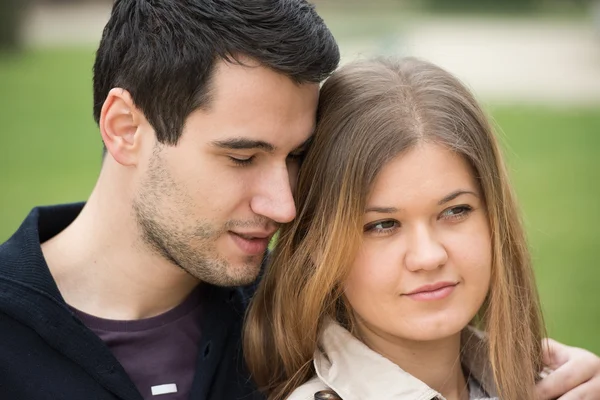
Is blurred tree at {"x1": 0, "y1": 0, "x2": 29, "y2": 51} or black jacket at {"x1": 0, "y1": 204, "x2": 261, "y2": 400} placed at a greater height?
blurred tree at {"x1": 0, "y1": 0, "x2": 29, "y2": 51}

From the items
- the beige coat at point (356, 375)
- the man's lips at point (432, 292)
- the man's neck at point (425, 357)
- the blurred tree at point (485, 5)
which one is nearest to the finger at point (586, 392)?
the beige coat at point (356, 375)

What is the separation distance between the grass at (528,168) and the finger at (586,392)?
9.01 feet

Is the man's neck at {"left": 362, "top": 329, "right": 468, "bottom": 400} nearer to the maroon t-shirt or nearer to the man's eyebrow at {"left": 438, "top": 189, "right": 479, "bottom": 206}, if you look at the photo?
the man's eyebrow at {"left": 438, "top": 189, "right": 479, "bottom": 206}

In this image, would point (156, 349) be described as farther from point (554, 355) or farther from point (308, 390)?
point (554, 355)

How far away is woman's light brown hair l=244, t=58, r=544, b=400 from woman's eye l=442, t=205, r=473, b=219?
7 centimetres

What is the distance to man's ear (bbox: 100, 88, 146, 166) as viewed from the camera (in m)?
3.05

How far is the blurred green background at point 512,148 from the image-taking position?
7.61m

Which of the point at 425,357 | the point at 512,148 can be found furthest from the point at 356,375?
the point at 512,148

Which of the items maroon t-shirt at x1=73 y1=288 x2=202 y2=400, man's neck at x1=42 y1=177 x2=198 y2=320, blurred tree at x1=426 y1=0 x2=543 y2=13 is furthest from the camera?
blurred tree at x1=426 y1=0 x2=543 y2=13

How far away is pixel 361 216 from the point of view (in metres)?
2.67

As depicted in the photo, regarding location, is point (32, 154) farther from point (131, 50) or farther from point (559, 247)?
point (131, 50)

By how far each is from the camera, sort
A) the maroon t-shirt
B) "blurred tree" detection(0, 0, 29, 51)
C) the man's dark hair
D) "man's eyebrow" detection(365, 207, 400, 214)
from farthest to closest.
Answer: "blurred tree" detection(0, 0, 29, 51) → the maroon t-shirt → the man's dark hair → "man's eyebrow" detection(365, 207, 400, 214)

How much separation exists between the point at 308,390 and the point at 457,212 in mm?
666

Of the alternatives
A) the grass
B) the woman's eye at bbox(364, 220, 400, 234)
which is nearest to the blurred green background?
the grass
